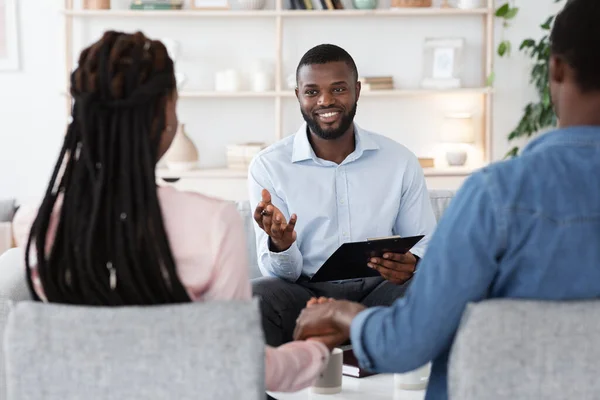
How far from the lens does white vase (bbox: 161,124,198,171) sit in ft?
16.4

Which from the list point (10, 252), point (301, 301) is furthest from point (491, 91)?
point (10, 252)

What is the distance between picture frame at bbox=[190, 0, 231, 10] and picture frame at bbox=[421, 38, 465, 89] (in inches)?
46.1

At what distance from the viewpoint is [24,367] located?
1237mm

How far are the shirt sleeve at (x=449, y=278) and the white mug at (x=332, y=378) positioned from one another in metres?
0.70

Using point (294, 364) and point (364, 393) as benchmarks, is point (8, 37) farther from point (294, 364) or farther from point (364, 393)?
point (294, 364)

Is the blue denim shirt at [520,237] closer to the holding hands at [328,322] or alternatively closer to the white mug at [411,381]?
the holding hands at [328,322]

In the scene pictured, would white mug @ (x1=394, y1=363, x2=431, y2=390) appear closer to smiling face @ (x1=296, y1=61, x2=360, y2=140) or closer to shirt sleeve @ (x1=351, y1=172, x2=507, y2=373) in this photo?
shirt sleeve @ (x1=351, y1=172, x2=507, y2=373)

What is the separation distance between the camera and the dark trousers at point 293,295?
8.53 ft

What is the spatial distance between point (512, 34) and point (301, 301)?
3009 millimetres

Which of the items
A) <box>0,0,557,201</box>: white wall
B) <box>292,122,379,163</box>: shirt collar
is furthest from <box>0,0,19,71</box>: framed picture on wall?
<box>292,122,379,163</box>: shirt collar

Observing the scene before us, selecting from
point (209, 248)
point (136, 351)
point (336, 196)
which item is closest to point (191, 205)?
point (209, 248)

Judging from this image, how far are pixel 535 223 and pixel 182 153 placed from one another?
3.89 m

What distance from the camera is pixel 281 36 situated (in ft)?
16.7

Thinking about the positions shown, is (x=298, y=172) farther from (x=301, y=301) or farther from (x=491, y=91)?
(x=491, y=91)
